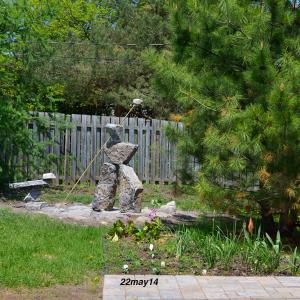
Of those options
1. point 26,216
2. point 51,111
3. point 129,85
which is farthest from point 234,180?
point 129,85

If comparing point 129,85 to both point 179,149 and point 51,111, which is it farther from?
point 179,149

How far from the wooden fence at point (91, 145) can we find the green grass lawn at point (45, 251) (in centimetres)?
482

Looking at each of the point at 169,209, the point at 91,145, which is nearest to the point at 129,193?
the point at 169,209

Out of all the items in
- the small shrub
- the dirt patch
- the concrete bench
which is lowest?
the dirt patch

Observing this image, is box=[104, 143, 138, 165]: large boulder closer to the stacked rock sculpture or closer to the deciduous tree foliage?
the stacked rock sculpture

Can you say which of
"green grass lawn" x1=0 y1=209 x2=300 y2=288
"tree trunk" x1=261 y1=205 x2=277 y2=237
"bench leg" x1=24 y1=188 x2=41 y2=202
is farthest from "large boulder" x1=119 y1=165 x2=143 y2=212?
"tree trunk" x1=261 y1=205 x2=277 y2=237

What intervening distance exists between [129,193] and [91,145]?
15.3 feet

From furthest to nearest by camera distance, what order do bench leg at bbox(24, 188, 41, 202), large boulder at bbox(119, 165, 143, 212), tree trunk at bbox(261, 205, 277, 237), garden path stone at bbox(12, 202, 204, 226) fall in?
bench leg at bbox(24, 188, 41, 202) → large boulder at bbox(119, 165, 143, 212) → garden path stone at bbox(12, 202, 204, 226) → tree trunk at bbox(261, 205, 277, 237)

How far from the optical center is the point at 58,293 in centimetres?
514

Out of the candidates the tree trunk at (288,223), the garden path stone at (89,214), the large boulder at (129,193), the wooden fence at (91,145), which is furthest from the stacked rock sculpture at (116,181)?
the wooden fence at (91,145)

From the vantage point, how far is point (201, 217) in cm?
980

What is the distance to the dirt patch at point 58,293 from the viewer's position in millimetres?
5016

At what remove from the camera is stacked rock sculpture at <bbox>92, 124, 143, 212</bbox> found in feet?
31.0

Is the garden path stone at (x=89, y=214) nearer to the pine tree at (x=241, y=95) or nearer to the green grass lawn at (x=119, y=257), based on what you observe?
the green grass lawn at (x=119, y=257)
